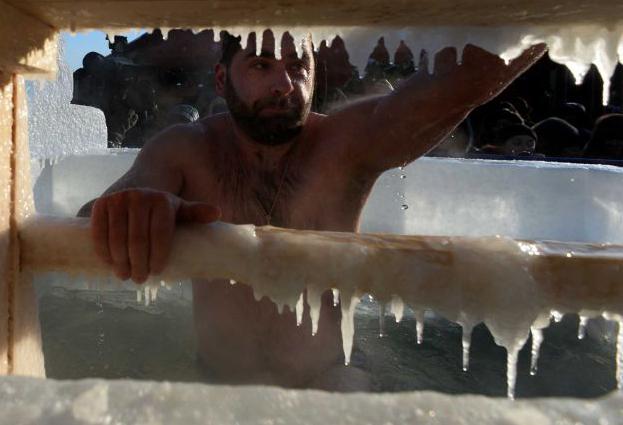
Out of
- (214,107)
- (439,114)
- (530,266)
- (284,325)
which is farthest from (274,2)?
(214,107)

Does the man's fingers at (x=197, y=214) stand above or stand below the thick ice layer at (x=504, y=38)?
below

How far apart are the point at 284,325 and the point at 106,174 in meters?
2.44

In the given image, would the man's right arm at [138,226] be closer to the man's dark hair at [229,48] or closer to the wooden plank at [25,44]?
the wooden plank at [25,44]

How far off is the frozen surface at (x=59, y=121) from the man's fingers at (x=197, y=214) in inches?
75.3

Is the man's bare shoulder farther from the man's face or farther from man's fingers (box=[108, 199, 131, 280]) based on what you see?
man's fingers (box=[108, 199, 131, 280])

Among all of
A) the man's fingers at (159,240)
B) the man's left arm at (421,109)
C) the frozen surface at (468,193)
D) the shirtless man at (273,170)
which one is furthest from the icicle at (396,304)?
the frozen surface at (468,193)

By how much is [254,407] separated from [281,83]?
1.48m

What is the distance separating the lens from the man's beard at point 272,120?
1.87 m

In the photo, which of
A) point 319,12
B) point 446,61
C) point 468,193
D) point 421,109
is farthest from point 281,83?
point 468,193

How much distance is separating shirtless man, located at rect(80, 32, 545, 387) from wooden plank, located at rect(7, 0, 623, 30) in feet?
2.68

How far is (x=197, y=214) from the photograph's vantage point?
0.88 metres

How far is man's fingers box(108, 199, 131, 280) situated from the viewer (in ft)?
2.80

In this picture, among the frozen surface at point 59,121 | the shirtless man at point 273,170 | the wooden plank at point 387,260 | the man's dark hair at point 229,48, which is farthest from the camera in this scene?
the frozen surface at point 59,121

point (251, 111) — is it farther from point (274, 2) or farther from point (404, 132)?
point (274, 2)
